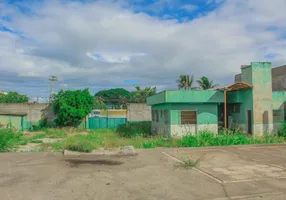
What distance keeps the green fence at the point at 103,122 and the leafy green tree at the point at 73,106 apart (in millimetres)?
1529

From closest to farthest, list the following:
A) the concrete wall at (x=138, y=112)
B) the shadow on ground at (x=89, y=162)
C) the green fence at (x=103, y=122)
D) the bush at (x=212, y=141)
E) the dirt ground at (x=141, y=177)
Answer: the dirt ground at (x=141, y=177) < the shadow on ground at (x=89, y=162) < the bush at (x=212, y=141) < the green fence at (x=103, y=122) < the concrete wall at (x=138, y=112)

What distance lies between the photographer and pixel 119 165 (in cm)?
853

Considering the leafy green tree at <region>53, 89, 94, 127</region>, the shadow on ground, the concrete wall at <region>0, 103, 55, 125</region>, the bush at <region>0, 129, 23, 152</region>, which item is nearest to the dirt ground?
the shadow on ground

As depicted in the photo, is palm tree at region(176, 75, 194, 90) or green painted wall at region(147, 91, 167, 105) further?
palm tree at region(176, 75, 194, 90)

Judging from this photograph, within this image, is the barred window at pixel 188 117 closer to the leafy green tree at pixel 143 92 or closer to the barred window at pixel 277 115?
the barred window at pixel 277 115

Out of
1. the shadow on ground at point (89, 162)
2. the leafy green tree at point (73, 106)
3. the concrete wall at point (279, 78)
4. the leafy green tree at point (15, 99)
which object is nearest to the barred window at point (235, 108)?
→ the concrete wall at point (279, 78)

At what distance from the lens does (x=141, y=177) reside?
7031 mm

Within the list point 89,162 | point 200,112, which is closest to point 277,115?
point 200,112

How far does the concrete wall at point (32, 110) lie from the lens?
28.0 metres

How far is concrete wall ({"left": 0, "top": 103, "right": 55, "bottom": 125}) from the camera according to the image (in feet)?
91.9

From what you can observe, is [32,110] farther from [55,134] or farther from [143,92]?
[143,92]

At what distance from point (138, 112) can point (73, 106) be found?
23.8 feet

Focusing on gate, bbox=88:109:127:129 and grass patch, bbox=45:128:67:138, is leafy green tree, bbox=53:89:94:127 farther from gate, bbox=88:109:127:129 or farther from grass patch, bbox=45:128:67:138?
grass patch, bbox=45:128:67:138

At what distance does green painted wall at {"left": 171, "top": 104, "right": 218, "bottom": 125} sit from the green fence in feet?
38.9
